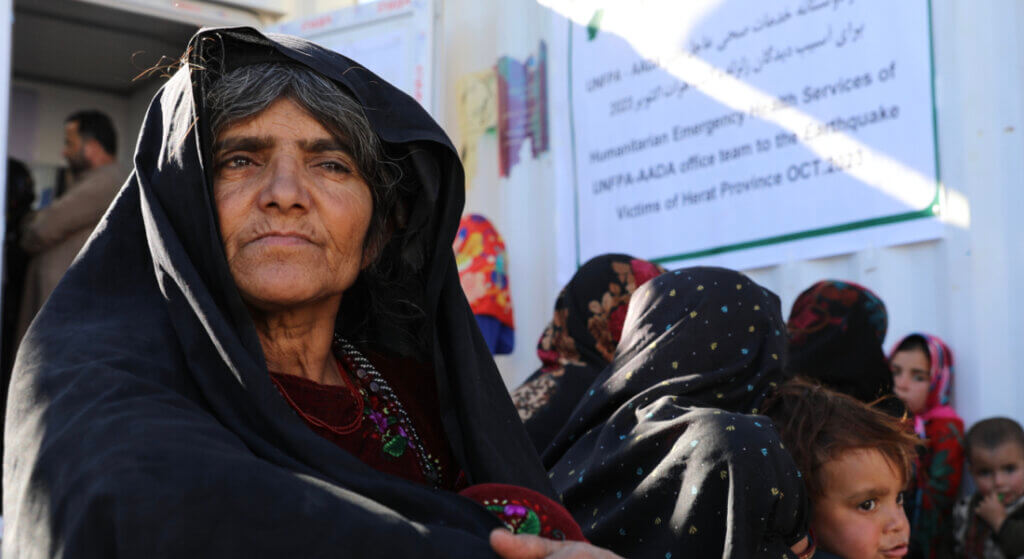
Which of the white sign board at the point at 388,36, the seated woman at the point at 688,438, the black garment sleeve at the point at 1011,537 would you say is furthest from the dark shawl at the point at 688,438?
the white sign board at the point at 388,36

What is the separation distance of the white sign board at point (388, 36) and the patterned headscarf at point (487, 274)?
0.61 m

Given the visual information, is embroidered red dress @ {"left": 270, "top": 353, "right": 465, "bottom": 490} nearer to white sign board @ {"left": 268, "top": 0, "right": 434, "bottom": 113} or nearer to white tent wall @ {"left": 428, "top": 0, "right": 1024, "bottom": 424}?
white tent wall @ {"left": 428, "top": 0, "right": 1024, "bottom": 424}

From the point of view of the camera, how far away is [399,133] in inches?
64.3

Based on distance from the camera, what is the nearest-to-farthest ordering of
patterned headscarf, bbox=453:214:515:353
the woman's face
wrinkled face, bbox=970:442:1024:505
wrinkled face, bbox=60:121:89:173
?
the woman's face, wrinkled face, bbox=970:442:1024:505, patterned headscarf, bbox=453:214:515:353, wrinkled face, bbox=60:121:89:173

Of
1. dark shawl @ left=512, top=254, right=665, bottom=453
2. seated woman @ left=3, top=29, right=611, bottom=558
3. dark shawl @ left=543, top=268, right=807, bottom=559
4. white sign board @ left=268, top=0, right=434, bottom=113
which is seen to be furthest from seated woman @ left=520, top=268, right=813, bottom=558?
white sign board @ left=268, top=0, right=434, bottom=113

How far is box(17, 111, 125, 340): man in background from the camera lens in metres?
5.60

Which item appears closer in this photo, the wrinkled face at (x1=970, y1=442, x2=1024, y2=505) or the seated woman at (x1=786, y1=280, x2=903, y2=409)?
the seated woman at (x1=786, y1=280, x2=903, y2=409)

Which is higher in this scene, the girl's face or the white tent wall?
the white tent wall

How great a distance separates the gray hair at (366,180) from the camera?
1.55 meters

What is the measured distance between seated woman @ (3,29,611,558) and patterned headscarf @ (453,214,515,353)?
3.05m

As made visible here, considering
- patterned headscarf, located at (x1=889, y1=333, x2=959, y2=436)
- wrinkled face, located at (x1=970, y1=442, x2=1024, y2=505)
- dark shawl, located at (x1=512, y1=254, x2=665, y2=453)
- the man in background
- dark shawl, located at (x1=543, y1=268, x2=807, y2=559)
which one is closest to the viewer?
dark shawl, located at (x1=543, y1=268, x2=807, y2=559)

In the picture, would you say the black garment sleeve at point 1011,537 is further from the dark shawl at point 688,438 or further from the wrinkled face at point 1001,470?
the dark shawl at point 688,438

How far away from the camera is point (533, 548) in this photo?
3.99 ft

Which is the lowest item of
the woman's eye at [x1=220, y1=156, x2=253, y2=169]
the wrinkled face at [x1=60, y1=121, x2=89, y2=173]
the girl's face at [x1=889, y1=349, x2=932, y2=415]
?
the girl's face at [x1=889, y1=349, x2=932, y2=415]
